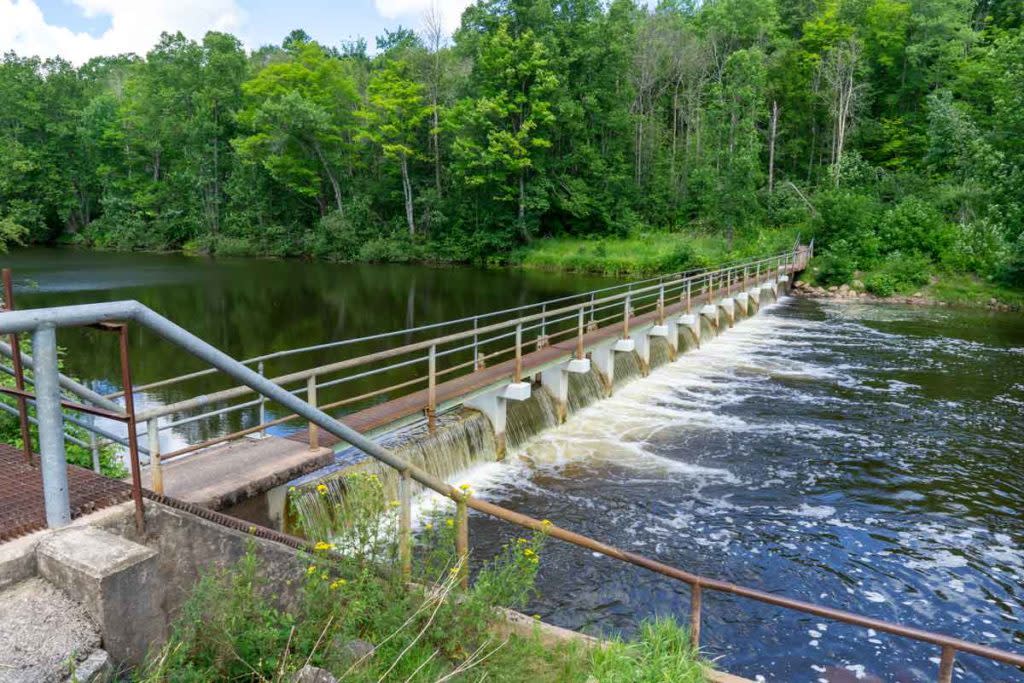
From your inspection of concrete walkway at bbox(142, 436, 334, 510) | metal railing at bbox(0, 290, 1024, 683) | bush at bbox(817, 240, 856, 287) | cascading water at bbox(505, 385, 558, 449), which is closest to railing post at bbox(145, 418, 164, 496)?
concrete walkway at bbox(142, 436, 334, 510)

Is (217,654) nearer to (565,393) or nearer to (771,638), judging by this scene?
(771,638)

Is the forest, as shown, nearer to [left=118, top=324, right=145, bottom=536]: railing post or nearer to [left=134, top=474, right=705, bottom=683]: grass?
[left=134, top=474, right=705, bottom=683]: grass

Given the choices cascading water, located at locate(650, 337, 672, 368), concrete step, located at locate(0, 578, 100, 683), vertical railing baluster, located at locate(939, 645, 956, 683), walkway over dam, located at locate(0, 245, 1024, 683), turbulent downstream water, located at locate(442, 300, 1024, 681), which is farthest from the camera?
cascading water, located at locate(650, 337, 672, 368)

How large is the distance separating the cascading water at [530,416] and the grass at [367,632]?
23.8 ft

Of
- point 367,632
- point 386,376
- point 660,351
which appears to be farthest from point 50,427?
point 660,351

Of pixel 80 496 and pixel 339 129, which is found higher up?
pixel 339 129

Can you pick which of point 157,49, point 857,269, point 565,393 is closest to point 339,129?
point 157,49

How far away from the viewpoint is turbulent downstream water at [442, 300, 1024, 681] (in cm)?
678

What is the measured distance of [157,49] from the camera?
208 feet

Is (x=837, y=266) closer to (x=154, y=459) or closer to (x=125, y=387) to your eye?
(x=154, y=459)

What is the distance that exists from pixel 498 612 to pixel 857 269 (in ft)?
117

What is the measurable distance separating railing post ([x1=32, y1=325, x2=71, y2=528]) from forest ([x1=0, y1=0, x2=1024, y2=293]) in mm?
36532

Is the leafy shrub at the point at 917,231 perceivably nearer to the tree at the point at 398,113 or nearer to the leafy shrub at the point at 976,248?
the leafy shrub at the point at 976,248

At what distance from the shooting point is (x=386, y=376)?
17.3m
